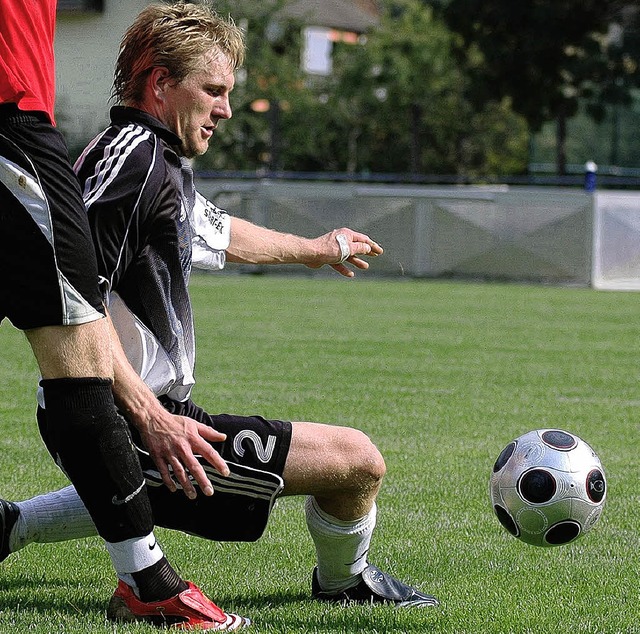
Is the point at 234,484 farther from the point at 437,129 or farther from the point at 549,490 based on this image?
the point at 437,129

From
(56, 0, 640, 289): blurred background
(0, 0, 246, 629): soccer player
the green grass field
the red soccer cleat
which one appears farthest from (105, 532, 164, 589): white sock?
(56, 0, 640, 289): blurred background

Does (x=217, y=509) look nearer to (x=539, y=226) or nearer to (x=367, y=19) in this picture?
(x=539, y=226)

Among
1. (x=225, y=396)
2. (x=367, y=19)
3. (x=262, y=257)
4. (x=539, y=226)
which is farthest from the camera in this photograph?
(x=367, y=19)

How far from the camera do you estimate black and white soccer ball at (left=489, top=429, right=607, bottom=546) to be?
3963mm

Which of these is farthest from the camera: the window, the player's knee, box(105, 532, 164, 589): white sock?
the window

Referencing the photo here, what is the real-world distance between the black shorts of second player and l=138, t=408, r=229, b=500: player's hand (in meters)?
0.28

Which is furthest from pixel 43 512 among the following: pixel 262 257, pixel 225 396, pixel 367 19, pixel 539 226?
pixel 367 19

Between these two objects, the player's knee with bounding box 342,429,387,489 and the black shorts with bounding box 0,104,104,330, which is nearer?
the black shorts with bounding box 0,104,104,330

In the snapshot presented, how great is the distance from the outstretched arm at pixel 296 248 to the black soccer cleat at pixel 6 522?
1.09m

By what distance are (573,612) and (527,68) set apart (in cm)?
3338

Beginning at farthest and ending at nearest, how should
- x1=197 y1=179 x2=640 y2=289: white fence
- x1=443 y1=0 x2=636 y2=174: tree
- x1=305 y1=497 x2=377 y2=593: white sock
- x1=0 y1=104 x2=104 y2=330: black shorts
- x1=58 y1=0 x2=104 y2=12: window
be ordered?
x1=58 y1=0 x2=104 y2=12: window → x1=443 y1=0 x2=636 y2=174: tree → x1=197 y1=179 x2=640 y2=289: white fence → x1=305 y1=497 x2=377 y2=593: white sock → x1=0 y1=104 x2=104 y2=330: black shorts

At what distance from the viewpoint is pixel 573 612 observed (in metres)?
3.85

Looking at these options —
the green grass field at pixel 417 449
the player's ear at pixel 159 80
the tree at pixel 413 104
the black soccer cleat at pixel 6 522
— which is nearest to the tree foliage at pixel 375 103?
the tree at pixel 413 104

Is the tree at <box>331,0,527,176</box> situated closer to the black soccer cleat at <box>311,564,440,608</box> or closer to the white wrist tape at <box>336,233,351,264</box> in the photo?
the white wrist tape at <box>336,233,351,264</box>
